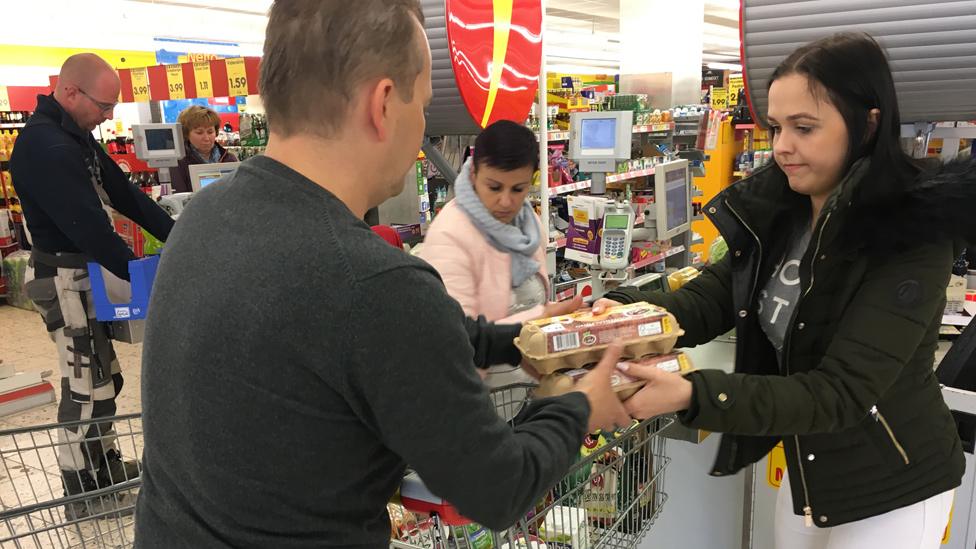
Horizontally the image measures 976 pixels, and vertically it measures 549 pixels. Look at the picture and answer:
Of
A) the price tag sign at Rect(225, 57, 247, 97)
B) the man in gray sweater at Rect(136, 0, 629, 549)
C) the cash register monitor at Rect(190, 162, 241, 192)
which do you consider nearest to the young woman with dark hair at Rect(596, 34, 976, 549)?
the man in gray sweater at Rect(136, 0, 629, 549)

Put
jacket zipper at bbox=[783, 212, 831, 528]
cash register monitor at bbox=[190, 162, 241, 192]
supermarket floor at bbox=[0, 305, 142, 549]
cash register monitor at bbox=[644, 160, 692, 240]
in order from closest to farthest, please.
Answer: jacket zipper at bbox=[783, 212, 831, 528] < supermarket floor at bbox=[0, 305, 142, 549] < cash register monitor at bbox=[644, 160, 692, 240] < cash register monitor at bbox=[190, 162, 241, 192]

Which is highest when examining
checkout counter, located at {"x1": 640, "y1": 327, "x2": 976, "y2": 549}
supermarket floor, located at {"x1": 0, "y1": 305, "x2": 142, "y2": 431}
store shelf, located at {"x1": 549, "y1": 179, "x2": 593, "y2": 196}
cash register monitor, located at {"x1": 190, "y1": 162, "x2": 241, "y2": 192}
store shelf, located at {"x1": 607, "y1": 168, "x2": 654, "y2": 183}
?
cash register monitor, located at {"x1": 190, "y1": 162, "x2": 241, "y2": 192}

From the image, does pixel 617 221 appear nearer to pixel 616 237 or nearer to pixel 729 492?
pixel 616 237

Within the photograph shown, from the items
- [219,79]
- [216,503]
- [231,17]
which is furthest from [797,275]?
[231,17]

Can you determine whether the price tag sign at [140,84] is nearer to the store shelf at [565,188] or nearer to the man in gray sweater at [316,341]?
the store shelf at [565,188]

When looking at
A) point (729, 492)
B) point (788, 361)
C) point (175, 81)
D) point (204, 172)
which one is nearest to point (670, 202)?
point (729, 492)

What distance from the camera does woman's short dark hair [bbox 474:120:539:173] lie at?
112 inches

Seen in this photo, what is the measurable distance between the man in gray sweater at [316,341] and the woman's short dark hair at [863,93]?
959 mm

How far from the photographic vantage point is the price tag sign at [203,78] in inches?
247

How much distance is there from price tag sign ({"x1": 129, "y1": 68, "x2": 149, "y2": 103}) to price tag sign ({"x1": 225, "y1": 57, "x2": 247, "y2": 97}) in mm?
1476

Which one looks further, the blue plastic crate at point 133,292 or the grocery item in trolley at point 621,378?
the blue plastic crate at point 133,292

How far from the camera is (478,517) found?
98 centimetres

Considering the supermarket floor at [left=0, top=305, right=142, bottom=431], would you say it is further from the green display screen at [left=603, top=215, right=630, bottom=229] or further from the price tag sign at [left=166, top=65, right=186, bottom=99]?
the green display screen at [left=603, top=215, right=630, bottom=229]

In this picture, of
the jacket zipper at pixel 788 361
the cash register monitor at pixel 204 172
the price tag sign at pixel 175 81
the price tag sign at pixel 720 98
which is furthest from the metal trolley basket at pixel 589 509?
the price tag sign at pixel 720 98
